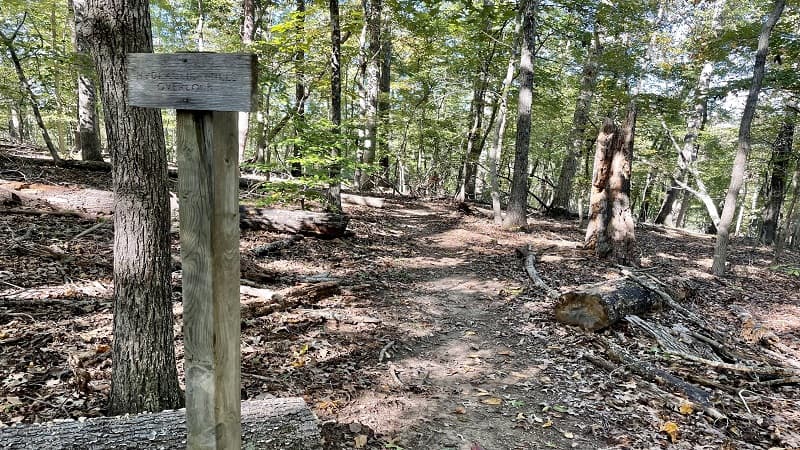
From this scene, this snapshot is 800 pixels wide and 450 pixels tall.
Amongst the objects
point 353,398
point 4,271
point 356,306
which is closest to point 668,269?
point 356,306

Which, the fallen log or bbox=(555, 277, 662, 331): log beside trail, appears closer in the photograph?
bbox=(555, 277, 662, 331): log beside trail

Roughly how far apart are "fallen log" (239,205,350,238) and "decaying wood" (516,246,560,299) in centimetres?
411

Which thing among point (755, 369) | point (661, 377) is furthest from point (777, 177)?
point (661, 377)

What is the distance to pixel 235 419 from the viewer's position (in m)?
2.04

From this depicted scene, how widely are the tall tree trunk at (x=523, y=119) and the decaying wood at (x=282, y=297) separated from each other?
7.63m

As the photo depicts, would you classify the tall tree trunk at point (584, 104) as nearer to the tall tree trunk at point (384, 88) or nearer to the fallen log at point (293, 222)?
the tall tree trunk at point (384, 88)

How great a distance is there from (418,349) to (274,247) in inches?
157

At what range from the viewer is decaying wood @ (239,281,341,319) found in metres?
5.32

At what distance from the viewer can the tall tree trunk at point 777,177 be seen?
1395 cm

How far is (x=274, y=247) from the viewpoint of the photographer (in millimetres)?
7965

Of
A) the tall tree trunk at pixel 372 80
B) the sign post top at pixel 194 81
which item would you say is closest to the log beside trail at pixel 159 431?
the sign post top at pixel 194 81

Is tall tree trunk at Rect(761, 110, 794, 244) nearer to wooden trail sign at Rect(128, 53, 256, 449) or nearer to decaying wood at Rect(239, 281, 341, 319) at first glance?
decaying wood at Rect(239, 281, 341, 319)

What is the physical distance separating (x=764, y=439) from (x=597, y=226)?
20.6 feet

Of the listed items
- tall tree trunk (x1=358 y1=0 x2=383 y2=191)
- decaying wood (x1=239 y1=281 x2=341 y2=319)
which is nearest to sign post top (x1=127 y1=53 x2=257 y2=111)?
decaying wood (x1=239 y1=281 x2=341 y2=319)
